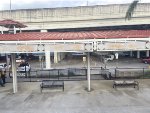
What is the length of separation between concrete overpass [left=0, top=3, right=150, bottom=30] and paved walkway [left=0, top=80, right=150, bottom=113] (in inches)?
735

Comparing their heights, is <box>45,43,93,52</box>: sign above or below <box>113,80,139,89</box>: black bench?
above

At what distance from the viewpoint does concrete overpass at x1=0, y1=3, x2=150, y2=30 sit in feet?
130

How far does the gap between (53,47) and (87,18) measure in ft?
76.5

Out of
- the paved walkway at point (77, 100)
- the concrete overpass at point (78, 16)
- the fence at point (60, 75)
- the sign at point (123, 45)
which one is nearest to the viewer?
the paved walkway at point (77, 100)

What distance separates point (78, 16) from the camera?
135 feet

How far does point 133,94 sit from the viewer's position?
763 inches

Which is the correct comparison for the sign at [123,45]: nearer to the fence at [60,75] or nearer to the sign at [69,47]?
the sign at [69,47]

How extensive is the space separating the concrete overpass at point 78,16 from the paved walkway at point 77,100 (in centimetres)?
1867

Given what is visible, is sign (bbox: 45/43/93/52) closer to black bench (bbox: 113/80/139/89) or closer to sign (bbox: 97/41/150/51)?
sign (bbox: 97/41/150/51)

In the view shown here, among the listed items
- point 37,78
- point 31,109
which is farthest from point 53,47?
point 37,78

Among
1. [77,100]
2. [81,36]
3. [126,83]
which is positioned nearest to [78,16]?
[126,83]

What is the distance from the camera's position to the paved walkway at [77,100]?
635 inches

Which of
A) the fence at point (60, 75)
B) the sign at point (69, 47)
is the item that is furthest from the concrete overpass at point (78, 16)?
the sign at point (69, 47)

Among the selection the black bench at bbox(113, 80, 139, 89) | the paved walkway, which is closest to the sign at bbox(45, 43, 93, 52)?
the paved walkway
